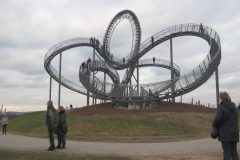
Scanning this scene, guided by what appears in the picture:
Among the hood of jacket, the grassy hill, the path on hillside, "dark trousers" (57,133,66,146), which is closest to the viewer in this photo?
the hood of jacket

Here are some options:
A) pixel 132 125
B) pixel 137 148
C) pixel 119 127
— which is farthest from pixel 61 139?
pixel 132 125

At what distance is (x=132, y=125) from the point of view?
34.8m

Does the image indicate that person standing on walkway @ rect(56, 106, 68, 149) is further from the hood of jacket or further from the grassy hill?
the hood of jacket

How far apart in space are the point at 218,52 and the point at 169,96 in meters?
7.25

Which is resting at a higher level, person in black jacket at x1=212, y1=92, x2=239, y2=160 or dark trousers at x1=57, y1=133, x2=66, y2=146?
person in black jacket at x1=212, y1=92, x2=239, y2=160

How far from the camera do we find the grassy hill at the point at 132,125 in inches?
1166

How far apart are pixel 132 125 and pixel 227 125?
24471mm

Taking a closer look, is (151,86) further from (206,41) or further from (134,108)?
(206,41)

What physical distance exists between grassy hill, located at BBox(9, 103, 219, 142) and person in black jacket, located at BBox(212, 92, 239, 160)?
16.4 m

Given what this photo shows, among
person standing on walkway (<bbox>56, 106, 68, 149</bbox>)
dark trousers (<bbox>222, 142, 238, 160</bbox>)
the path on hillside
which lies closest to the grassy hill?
the path on hillside

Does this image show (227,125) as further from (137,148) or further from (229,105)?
(137,148)

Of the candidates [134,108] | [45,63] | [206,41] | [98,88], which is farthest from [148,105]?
[45,63]

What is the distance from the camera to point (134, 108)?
48.3 metres

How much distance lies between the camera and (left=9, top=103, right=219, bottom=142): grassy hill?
29625 millimetres
